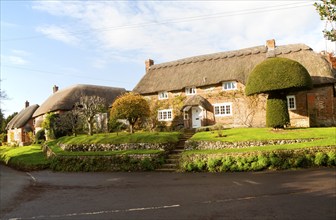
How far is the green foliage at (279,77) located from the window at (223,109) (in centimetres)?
619

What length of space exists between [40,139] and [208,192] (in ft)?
108

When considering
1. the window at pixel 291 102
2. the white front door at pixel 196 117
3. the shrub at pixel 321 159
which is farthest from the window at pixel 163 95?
the shrub at pixel 321 159

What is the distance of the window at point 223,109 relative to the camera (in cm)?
2955

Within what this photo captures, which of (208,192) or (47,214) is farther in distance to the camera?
(208,192)

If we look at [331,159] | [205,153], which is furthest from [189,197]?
[331,159]

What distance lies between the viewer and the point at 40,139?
3850 cm

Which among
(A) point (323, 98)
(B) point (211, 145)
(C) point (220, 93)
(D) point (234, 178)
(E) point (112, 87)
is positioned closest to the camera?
(D) point (234, 178)

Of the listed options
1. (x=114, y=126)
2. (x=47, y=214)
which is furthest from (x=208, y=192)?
(x=114, y=126)

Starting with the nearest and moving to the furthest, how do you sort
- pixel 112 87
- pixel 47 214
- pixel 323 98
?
pixel 47 214
pixel 323 98
pixel 112 87

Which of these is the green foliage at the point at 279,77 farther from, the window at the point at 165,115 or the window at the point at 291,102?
the window at the point at 165,115

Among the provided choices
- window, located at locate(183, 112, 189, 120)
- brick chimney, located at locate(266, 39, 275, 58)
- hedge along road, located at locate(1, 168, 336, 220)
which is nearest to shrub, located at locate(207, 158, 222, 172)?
hedge along road, located at locate(1, 168, 336, 220)

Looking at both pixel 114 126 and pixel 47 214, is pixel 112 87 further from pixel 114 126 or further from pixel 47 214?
pixel 47 214

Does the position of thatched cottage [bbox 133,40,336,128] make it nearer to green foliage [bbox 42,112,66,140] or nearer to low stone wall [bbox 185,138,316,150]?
low stone wall [bbox 185,138,316,150]

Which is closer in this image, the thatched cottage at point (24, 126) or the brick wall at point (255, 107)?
the brick wall at point (255, 107)
